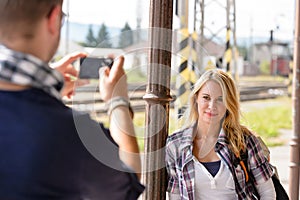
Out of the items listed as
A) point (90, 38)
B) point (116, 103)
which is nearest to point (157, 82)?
point (90, 38)

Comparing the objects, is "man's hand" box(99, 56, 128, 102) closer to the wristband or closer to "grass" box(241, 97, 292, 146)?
the wristband

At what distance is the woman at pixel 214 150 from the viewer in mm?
1853

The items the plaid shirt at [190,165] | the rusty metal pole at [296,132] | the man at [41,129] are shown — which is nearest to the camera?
the man at [41,129]

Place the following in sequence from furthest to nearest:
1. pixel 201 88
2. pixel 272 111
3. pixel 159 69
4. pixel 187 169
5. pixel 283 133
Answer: pixel 272 111 → pixel 283 133 → pixel 201 88 → pixel 187 169 → pixel 159 69

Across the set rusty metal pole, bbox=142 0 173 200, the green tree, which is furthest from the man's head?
rusty metal pole, bbox=142 0 173 200

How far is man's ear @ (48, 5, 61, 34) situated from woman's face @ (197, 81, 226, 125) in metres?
1.13

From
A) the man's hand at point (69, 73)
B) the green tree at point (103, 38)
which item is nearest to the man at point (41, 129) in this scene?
the man's hand at point (69, 73)

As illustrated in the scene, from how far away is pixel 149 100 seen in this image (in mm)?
1694

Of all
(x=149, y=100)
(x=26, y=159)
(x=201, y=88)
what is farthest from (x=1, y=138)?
(x=201, y=88)

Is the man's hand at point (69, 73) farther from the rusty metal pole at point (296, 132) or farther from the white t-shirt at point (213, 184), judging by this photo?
the rusty metal pole at point (296, 132)

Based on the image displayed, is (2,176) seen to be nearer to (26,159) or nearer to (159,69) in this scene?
(26,159)

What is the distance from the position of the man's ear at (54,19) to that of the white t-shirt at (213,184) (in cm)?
110

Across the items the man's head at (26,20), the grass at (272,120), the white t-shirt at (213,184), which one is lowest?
the grass at (272,120)

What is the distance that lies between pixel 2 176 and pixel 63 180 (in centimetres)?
10
